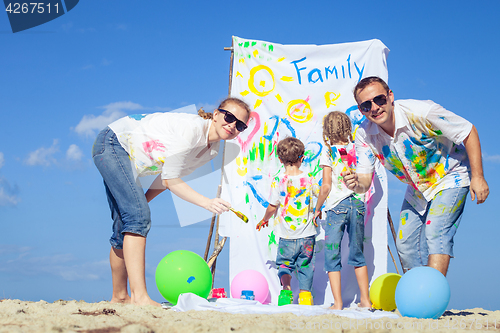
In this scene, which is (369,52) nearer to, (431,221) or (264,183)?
(264,183)

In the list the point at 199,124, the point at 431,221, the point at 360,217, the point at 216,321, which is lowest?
the point at 216,321

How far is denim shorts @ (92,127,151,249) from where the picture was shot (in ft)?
9.91

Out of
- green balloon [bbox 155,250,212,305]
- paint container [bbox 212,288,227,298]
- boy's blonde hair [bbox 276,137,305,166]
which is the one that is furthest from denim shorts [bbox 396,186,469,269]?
paint container [bbox 212,288,227,298]

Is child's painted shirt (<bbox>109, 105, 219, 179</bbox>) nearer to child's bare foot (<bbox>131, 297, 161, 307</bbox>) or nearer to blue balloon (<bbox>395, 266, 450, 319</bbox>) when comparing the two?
child's bare foot (<bbox>131, 297, 161, 307</bbox>)

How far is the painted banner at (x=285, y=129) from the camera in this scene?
177 inches

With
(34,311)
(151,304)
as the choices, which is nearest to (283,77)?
(151,304)

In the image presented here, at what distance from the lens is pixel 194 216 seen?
11.9 feet

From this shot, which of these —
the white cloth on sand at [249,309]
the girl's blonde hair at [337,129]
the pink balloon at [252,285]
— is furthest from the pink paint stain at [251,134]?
the white cloth on sand at [249,309]

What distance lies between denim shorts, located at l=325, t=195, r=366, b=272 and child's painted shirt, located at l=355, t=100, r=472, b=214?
679 mm

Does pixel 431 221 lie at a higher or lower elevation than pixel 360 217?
lower

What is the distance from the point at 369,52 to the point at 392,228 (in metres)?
2.08

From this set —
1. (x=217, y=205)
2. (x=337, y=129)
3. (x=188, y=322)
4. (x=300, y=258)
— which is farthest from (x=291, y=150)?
(x=188, y=322)

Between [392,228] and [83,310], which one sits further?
[392,228]

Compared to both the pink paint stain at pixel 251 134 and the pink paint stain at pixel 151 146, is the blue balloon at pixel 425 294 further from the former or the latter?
the pink paint stain at pixel 251 134
